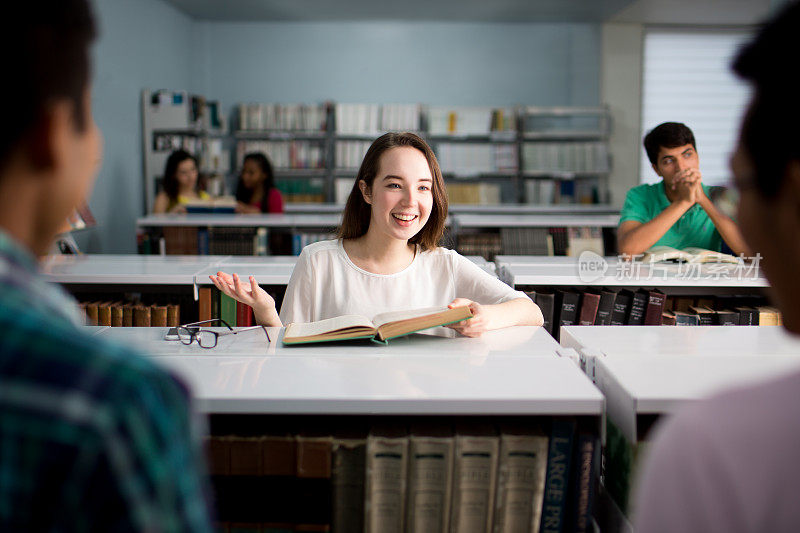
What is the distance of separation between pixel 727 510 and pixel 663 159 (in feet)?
8.73

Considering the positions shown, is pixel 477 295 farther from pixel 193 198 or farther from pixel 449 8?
pixel 449 8

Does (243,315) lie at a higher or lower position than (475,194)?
lower

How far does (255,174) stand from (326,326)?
14.2 feet

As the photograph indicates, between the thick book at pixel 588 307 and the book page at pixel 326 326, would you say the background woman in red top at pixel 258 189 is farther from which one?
the book page at pixel 326 326

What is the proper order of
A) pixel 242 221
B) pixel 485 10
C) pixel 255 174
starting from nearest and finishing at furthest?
1. pixel 242 221
2. pixel 255 174
3. pixel 485 10

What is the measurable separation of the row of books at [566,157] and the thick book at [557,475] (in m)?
6.36

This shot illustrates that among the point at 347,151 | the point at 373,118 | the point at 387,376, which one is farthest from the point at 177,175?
the point at 387,376

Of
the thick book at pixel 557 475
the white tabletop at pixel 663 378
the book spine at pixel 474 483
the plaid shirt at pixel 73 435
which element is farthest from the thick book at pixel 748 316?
the plaid shirt at pixel 73 435

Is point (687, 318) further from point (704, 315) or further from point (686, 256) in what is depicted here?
point (686, 256)

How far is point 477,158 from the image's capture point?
291 inches

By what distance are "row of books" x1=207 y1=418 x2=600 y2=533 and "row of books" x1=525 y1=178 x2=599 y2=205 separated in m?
6.44

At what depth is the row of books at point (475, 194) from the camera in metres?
7.54

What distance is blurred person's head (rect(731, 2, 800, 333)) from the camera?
54cm

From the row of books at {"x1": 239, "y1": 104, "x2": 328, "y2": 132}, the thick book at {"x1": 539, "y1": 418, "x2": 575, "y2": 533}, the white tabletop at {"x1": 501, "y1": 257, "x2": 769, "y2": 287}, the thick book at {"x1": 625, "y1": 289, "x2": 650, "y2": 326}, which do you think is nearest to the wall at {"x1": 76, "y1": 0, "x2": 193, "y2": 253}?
the row of books at {"x1": 239, "y1": 104, "x2": 328, "y2": 132}
